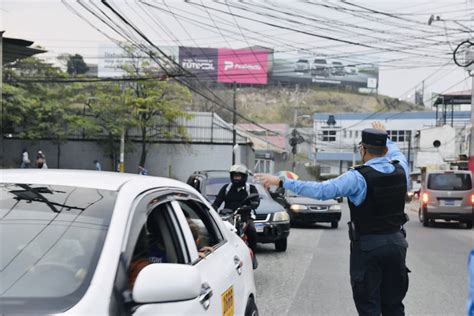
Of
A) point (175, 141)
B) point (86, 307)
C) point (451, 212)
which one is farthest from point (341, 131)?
point (86, 307)

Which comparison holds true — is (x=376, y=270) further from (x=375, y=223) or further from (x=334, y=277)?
(x=334, y=277)

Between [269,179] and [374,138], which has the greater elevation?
[374,138]

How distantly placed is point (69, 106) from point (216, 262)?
38.3m

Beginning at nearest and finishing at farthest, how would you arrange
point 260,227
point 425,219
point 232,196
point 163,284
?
1. point 163,284
2. point 232,196
3. point 260,227
4. point 425,219

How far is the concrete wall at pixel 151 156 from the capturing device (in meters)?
39.9

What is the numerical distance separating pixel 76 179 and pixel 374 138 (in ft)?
8.13

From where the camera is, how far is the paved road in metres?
6.96

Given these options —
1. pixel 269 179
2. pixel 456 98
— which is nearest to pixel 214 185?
pixel 269 179

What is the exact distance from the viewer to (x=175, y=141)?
40.8 m

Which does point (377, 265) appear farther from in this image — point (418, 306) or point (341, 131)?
point (341, 131)

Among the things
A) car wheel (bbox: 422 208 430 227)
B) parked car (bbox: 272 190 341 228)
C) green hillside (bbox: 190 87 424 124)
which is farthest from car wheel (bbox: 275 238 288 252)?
green hillside (bbox: 190 87 424 124)

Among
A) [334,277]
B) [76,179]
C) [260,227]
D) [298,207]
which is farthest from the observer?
[298,207]

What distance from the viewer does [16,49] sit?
15156mm

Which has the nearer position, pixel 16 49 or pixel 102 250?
pixel 102 250
